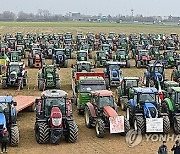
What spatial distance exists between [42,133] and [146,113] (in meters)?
4.17

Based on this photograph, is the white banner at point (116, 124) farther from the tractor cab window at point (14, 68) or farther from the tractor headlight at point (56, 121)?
the tractor cab window at point (14, 68)

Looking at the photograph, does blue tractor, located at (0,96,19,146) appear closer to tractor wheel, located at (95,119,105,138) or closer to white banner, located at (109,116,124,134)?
tractor wheel, located at (95,119,105,138)

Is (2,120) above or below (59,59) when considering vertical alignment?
above

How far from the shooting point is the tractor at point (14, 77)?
26812mm

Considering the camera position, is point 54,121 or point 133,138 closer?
point 54,121

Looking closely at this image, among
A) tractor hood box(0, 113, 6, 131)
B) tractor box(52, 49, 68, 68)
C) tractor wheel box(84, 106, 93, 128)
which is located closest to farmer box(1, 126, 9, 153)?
tractor hood box(0, 113, 6, 131)

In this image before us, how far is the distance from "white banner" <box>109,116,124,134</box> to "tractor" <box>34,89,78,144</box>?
1.43 metres

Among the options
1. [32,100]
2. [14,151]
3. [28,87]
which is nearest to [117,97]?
[32,100]

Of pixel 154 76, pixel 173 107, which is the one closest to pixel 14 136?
pixel 173 107

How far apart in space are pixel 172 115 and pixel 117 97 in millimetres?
5533

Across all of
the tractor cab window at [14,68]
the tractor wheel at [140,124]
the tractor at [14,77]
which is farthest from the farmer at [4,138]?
the tractor cab window at [14,68]

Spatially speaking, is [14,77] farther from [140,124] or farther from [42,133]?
[140,124]

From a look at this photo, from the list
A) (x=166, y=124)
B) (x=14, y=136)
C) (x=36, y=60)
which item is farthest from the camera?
(x=36, y=60)

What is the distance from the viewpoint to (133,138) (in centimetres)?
1712
